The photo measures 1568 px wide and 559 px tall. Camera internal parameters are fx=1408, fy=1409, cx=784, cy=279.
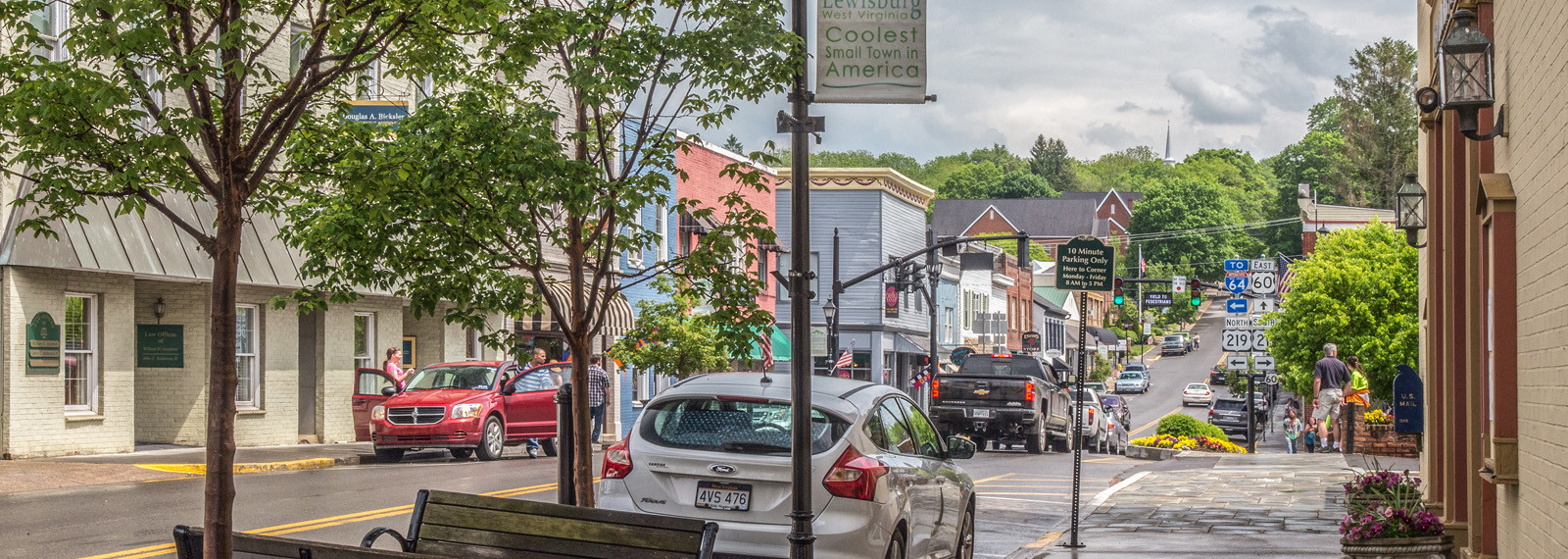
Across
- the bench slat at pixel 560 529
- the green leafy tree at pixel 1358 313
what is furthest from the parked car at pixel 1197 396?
the bench slat at pixel 560 529

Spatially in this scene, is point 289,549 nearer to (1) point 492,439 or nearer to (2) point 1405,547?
(2) point 1405,547

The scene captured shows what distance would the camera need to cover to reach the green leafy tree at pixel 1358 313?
3519cm

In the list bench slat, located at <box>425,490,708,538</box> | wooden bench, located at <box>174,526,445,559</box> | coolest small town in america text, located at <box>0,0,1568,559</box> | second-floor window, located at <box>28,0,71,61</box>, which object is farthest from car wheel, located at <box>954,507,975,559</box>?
second-floor window, located at <box>28,0,71,61</box>

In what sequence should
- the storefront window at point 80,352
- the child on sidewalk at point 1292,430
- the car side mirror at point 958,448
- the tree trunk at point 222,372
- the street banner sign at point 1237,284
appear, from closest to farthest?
the tree trunk at point 222,372
the car side mirror at point 958,448
the storefront window at point 80,352
the street banner sign at point 1237,284
the child on sidewalk at point 1292,430

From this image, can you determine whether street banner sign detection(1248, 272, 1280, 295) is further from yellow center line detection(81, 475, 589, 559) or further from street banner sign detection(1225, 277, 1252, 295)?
yellow center line detection(81, 475, 589, 559)

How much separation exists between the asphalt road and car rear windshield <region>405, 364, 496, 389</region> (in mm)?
1212

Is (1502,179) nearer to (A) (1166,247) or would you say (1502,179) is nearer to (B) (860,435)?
(B) (860,435)

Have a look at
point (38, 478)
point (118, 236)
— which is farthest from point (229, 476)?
point (118, 236)

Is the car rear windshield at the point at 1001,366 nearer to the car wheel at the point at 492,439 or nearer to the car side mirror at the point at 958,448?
the car wheel at the point at 492,439

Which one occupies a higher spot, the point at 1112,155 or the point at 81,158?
the point at 1112,155

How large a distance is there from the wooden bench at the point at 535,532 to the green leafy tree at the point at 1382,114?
70.8 metres

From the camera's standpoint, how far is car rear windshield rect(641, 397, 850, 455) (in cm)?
879

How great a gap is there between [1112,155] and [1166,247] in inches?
3217

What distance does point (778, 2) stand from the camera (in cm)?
912
